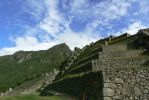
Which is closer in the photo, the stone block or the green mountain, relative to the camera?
the stone block

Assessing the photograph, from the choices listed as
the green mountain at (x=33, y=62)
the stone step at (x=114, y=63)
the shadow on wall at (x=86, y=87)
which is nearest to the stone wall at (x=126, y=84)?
the shadow on wall at (x=86, y=87)

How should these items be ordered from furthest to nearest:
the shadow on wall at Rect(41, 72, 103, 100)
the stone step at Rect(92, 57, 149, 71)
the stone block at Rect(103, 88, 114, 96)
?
the stone step at Rect(92, 57, 149, 71), the shadow on wall at Rect(41, 72, 103, 100), the stone block at Rect(103, 88, 114, 96)

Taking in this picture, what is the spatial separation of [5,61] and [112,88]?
15978 centimetres

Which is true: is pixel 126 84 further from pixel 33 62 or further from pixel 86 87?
pixel 33 62

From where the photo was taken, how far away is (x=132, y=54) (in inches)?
1206

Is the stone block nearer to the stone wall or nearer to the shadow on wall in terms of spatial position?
the stone wall

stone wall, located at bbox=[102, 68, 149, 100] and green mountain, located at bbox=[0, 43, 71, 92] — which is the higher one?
green mountain, located at bbox=[0, 43, 71, 92]

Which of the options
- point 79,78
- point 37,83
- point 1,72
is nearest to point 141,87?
point 79,78

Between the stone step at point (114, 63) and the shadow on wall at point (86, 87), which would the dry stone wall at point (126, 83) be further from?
the stone step at point (114, 63)

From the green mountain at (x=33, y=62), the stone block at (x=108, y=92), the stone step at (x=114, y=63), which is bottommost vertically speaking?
the stone block at (x=108, y=92)

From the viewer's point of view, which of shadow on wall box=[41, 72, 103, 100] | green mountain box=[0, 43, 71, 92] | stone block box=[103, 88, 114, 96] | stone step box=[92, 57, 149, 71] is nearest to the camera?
stone block box=[103, 88, 114, 96]

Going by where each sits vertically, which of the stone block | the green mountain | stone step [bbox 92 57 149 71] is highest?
the green mountain

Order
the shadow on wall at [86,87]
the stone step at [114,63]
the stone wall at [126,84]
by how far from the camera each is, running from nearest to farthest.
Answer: the stone wall at [126,84] → the shadow on wall at [86,87] → the stone step at [114,63]

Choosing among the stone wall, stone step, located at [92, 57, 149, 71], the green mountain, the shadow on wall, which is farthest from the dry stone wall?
the green mountain
